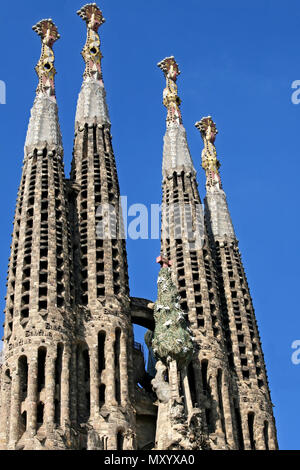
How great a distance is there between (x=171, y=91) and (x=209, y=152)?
14.6 feet

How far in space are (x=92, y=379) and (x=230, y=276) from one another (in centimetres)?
1329

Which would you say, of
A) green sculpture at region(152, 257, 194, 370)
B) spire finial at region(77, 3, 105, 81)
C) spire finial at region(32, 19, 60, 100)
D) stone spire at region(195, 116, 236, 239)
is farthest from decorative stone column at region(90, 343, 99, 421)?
spire finial at region(77, 3, 105, 81)

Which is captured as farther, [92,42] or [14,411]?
[92,42]

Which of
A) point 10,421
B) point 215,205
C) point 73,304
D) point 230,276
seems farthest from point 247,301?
point 10,421

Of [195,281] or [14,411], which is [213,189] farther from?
[14,411]

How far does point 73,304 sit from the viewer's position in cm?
4759

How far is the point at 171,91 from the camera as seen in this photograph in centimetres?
6334

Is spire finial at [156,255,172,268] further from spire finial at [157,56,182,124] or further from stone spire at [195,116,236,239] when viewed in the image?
spire finial at [157,56,182,124]

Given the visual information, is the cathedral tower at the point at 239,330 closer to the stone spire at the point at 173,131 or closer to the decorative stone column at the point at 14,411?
the stone spire at the point at 173,131

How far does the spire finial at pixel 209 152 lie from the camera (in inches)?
2434

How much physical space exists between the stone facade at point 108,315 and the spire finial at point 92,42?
16 cm

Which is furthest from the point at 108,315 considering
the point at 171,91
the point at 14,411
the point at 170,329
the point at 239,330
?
the point at 171,91

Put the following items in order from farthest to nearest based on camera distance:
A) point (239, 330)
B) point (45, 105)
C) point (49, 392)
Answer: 1. point (45, 105)
2. point (239, 330)
3. point (49, 392)

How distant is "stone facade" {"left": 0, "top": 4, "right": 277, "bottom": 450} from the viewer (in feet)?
145
